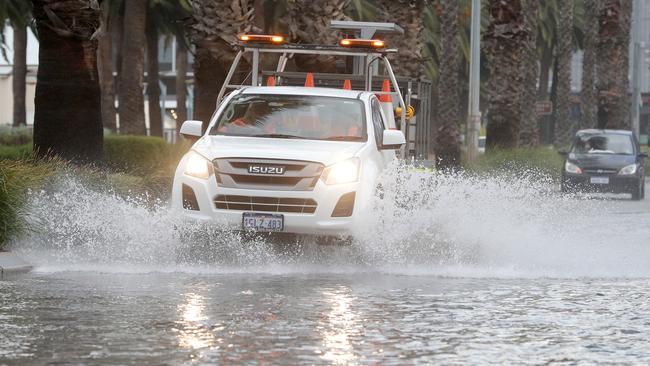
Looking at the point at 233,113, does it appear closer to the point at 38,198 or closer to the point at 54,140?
the point at 38,198

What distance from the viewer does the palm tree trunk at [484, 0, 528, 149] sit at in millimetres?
38438

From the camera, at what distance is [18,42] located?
65.2m

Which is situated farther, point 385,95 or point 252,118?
point 385,95

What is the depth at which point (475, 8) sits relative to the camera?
3997 cm

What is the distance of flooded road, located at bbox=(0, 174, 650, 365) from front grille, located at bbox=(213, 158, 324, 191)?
1.96 feet

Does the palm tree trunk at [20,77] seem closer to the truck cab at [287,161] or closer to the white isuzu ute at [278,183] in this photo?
the truck cab at [287,161]

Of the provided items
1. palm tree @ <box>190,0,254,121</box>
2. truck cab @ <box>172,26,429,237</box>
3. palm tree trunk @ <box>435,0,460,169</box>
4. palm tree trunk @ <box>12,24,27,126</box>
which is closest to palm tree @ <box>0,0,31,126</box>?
palm tree trunk @ <box>12,24,27,126</box>

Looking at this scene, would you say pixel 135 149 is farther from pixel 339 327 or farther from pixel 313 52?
pixel 339 327

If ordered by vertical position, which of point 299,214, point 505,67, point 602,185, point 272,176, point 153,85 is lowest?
point 602,185

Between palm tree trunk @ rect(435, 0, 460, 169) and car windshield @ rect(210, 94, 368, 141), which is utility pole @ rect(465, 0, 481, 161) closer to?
palm tree trunk @ rect(435, 0, 460, 169)

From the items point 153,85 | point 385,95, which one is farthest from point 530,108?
point 385,95

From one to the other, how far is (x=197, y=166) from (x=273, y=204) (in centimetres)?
92

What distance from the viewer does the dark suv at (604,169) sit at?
37.2 m

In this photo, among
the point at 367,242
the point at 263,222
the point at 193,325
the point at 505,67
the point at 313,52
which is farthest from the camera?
the point at 505,67
